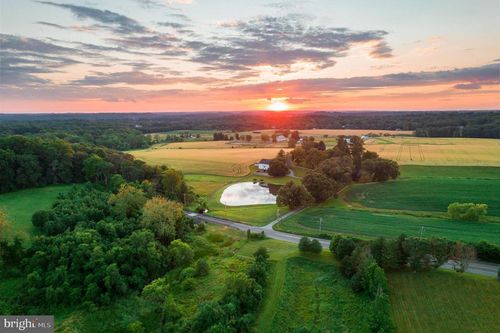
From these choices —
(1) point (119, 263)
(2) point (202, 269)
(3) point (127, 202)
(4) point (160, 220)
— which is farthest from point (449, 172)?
(1) point (119, 263)

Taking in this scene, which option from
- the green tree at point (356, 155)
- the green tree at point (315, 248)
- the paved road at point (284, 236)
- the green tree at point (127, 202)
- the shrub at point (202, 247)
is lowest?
the shrub at point (202, 247)

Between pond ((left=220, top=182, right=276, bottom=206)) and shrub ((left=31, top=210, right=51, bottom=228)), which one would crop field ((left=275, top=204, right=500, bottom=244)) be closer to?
pond ((left=220, top=182, right=276, bottom=206))

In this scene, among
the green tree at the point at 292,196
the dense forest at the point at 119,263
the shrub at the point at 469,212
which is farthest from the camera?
the green tree at the point at 292,196

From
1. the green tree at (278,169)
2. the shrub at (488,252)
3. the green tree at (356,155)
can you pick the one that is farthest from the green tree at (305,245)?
the green tree at (278,169)

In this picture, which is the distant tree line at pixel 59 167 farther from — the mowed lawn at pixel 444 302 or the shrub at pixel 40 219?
the mowed lawn at pixel 444 302

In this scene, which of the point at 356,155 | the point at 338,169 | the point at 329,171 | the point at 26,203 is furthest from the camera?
the point at 356,155

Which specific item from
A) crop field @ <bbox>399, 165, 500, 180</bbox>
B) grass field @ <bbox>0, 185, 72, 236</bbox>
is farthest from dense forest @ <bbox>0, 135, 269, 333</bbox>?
crop field @ <bbox>399, 165, 500, 180</bbox>

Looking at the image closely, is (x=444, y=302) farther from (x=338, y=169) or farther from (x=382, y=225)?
(x=338, y=169)
